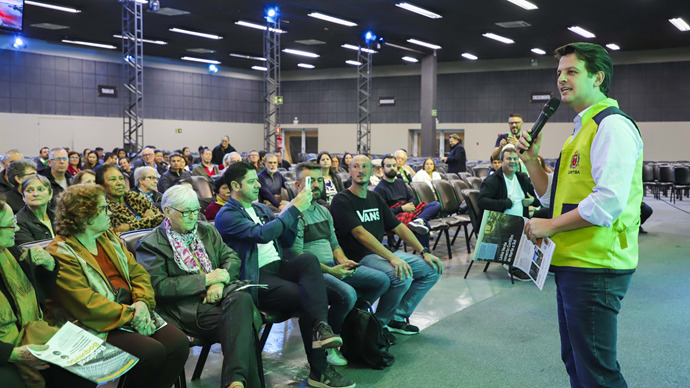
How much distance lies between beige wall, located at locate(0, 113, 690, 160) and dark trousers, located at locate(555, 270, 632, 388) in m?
20.9

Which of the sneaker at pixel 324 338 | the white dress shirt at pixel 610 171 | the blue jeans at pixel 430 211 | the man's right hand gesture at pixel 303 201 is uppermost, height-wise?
the white dress shirt at pixel 610 171

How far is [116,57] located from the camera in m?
23.1

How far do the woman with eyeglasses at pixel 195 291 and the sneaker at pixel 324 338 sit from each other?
0.31 m

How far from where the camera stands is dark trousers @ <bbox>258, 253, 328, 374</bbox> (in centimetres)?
320

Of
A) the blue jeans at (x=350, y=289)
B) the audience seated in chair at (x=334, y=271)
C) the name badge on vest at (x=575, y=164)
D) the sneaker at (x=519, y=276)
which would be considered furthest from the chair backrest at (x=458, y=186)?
the name badge on vest at (x=575, y=164)

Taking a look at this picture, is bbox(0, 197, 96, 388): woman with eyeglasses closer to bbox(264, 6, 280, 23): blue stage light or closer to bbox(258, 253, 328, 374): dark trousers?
bbox(258, 253, 328, 374): dark trousers

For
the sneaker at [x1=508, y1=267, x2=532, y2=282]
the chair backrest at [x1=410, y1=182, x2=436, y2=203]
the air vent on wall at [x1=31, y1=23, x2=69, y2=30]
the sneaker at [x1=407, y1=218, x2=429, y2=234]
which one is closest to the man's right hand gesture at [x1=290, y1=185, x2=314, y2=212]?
the sneaker at [x1=407, y1=218, x2=429, y2=234]

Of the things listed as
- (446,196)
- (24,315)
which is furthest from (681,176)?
(24,315)

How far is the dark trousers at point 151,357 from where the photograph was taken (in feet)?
8.11

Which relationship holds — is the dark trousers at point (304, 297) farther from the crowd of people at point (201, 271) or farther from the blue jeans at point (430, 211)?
the blue jeans at point (430, 211)

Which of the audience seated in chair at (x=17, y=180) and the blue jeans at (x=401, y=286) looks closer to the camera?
the blue jeans at (x=401, y=286)

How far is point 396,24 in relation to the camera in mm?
16047

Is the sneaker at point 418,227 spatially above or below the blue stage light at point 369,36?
below

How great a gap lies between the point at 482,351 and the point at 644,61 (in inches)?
810
